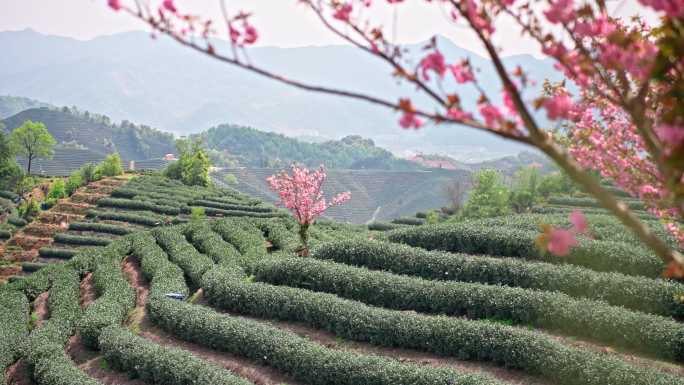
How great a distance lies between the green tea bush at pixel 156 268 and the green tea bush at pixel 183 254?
0.81 ft

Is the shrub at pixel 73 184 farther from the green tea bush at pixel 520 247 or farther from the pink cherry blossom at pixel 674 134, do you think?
the pink cherry blossom at pixel 674 134

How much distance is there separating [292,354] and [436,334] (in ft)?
9.33

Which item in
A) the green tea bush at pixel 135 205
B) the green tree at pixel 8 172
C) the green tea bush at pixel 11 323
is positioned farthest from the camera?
the green tree at pixel 8 172

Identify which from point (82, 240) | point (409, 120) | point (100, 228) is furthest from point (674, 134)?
point (100, 228)

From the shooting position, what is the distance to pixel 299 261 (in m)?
15.9

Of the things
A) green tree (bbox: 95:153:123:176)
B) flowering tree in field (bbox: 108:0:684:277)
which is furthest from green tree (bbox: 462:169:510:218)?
flowering tree in field (bbox: 108:0:684:277)

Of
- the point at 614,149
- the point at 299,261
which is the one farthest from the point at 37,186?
the point at 614,149

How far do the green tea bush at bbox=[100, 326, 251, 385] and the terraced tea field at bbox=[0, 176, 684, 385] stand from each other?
0.13 ft

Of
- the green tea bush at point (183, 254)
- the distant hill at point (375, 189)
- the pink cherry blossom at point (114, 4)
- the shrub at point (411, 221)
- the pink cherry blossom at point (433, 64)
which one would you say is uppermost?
the pink cherry blossom at point (114, 4)

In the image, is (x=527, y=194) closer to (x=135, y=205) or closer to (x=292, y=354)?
(x=135, y=205)

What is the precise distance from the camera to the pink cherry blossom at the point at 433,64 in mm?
3139

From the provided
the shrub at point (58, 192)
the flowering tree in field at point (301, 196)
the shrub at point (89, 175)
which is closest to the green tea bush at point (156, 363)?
the flowering tree in field at point (301, 196)

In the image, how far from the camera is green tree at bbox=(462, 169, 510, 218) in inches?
2036

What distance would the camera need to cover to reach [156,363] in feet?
41.2
